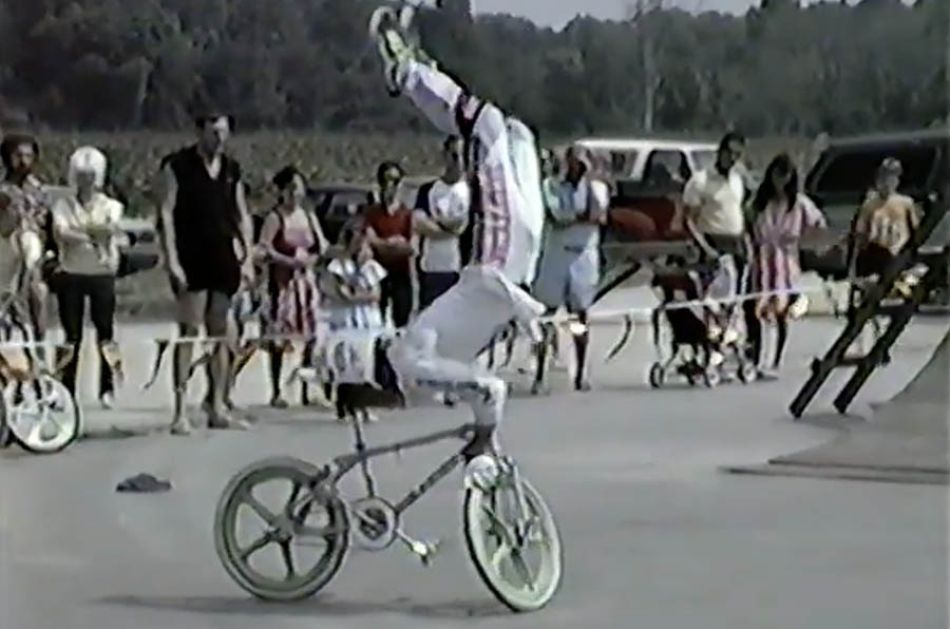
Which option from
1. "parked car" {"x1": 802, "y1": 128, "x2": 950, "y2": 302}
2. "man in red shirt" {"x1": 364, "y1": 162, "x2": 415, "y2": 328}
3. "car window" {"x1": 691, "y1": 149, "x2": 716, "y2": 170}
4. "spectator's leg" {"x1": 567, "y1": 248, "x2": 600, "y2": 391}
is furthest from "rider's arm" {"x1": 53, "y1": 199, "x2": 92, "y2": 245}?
"parked car" {"x1": 802, "y1": 128, "x2": 950, "y2": 302}

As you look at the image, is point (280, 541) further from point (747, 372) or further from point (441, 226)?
point (747, 372)

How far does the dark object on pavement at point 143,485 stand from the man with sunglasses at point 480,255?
7.20ft

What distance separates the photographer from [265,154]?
30.0 feet

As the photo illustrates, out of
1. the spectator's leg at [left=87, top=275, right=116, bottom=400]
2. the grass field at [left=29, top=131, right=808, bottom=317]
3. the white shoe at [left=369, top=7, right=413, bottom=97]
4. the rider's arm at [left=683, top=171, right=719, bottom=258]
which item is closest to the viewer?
the white shoe at [left=369, top=7, right=413, bottom=97]

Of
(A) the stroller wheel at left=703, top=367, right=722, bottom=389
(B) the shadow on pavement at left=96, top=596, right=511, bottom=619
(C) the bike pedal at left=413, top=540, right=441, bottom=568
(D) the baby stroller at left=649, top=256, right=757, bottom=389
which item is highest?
(C) the bike pedal at left=413, top=540, right=441, bottom=568

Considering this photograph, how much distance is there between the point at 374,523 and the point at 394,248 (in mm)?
3340

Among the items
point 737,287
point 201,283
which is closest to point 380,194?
point 201,283

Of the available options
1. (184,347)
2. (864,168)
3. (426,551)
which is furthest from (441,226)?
(426,551)

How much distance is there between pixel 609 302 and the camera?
12359mm

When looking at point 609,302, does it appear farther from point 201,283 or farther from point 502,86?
point 502,86

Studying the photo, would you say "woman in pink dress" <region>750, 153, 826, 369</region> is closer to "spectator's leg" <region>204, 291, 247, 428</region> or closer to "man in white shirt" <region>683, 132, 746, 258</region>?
"man in white shirt" <region>683, 132, 746, 258</region>

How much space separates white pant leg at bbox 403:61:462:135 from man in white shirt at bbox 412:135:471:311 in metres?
0.46

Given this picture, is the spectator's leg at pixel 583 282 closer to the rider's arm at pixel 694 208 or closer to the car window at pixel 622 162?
the rider's arm at pixel 694 208

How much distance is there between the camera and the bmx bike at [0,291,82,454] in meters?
9.97
